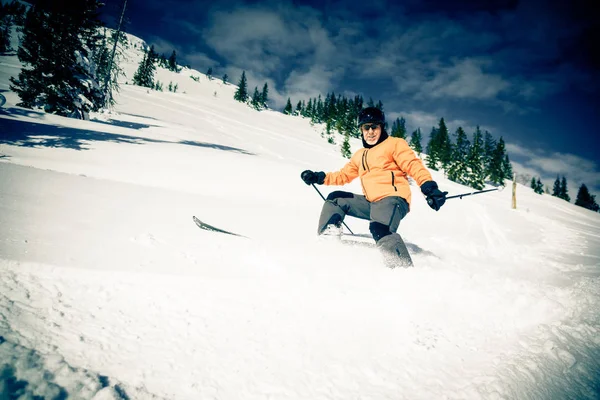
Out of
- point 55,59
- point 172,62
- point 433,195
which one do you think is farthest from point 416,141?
point 172,62

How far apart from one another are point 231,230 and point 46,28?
1849 centimetres

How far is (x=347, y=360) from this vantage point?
137cm

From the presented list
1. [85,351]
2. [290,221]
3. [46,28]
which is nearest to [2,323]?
[85,351]

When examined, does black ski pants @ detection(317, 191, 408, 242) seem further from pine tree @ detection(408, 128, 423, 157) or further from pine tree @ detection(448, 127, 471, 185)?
pine tree @ detection(408, 128, 423, 157)

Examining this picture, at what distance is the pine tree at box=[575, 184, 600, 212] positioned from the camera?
67125mm

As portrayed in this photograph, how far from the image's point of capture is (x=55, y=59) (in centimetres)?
1393

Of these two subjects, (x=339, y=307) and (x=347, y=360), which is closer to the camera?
(x=347, y=360)

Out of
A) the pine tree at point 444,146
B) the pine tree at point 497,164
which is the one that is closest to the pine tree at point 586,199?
the pine tree at point 497,164

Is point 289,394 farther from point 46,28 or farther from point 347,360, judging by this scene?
point 46,28

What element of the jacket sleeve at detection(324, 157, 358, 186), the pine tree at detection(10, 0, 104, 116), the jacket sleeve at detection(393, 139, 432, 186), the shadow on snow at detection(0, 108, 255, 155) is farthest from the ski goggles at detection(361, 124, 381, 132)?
the pine tree at detection(10, 0, 104, 116)

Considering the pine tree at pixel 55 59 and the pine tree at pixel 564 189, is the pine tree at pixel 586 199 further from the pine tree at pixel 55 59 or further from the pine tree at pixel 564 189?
the pine tree at pixel 55 59

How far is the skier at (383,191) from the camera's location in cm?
292

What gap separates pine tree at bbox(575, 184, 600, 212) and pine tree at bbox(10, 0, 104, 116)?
96.8 meters

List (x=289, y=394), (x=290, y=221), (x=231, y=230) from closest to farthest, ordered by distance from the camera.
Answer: (x=289, y=394) → (x=231, y=230) → (x=290, y=221)
